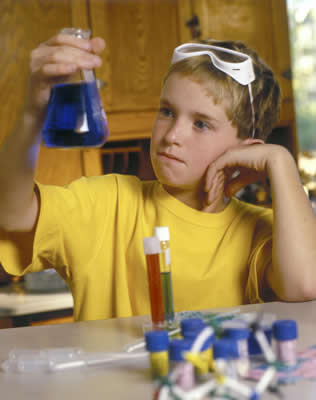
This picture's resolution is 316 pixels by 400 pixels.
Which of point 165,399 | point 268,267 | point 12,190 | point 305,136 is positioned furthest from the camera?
point 305,136

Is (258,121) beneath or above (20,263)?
above

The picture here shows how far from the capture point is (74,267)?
112cm

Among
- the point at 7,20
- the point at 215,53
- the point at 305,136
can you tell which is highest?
the point at 7,20

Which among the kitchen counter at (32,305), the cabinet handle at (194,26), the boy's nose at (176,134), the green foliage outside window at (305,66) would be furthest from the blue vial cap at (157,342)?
the green foliage outside window at (305,66)

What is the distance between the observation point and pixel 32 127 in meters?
0.84

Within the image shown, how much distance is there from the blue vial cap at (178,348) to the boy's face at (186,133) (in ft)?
1.76

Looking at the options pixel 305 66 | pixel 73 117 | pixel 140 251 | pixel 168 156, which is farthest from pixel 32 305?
pixel 305 66

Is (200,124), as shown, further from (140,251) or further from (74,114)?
(74,114)

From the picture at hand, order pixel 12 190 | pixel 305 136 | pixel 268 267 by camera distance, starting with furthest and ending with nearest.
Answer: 1. pixel 305 136
2. pixel 268 267
3. pixel 12 190

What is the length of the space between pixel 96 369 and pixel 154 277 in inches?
7.0

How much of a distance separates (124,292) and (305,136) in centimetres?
234

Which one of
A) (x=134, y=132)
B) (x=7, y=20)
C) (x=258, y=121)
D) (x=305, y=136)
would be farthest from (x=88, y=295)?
(x=305, y=136)

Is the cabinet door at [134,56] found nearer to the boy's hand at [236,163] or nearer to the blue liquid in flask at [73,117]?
the boy's hand at [236,163]

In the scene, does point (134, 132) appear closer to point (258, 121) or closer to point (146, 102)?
point (146, 102)
